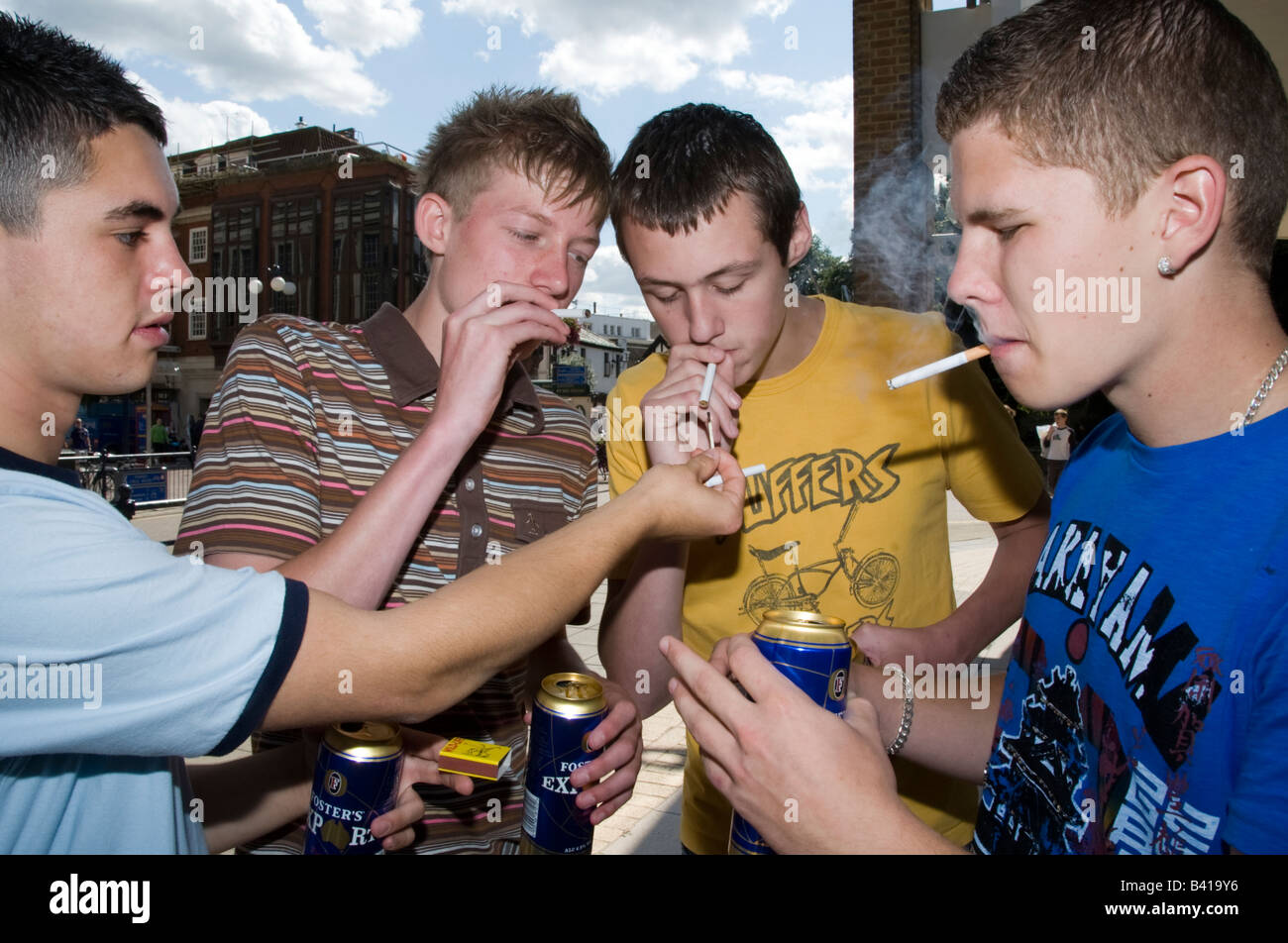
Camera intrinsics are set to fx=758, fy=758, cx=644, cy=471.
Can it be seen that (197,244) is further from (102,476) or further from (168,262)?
(168,262)

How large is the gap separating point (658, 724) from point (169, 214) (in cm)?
425

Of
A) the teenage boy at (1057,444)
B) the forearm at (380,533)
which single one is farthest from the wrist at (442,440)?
the teenage boy at (1057,444)

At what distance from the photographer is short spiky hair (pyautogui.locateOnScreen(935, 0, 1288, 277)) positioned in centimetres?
121

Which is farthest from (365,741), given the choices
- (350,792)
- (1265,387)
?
(1265,387)

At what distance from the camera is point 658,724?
16.3ft

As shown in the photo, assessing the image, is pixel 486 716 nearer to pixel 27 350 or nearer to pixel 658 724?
pixel 27 350

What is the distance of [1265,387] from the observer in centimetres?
114

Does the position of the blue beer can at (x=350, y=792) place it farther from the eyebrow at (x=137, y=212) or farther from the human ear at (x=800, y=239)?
the human ear at (x=800, y=239)

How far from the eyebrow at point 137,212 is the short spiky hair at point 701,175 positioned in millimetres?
1148

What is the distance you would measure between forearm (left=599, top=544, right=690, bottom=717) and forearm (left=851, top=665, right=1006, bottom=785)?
0.50 meters

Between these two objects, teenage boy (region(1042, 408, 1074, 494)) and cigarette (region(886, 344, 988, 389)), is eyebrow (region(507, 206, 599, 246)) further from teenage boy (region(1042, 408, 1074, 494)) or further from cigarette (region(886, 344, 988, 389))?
teenage boy (region(1042, 408, 1074, 494))

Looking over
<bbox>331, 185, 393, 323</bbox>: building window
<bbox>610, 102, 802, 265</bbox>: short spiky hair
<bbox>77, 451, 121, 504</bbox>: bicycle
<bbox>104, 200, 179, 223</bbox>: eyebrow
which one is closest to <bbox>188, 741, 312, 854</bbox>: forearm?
<bbox>104, 200, 179, 223</bbox>: eyebrow

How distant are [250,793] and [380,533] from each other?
671 mm
